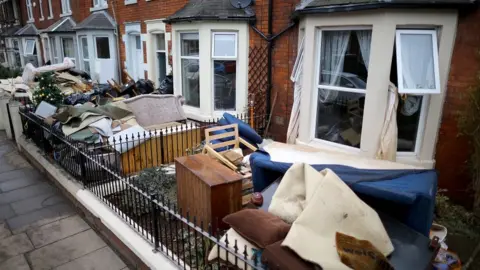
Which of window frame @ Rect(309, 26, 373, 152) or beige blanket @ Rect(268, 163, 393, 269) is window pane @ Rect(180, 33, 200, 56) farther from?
beige blanket @ Rect(268, 163, 393, 269)

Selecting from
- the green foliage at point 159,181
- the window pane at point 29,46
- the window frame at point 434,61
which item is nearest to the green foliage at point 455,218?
the window frame at point 434,61

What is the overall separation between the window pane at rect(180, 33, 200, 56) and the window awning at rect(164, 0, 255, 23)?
469mm

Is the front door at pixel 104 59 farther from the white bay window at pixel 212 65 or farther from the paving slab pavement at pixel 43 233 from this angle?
the paving slab pavement at pixel 43 233

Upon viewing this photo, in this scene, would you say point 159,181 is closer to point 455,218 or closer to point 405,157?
point 405,157

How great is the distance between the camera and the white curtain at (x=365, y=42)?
4965 mm

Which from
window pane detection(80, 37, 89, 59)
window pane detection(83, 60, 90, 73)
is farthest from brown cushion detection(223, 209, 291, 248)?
window pane detection(83, 60, 90, 73)

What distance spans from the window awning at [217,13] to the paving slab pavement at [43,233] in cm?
449

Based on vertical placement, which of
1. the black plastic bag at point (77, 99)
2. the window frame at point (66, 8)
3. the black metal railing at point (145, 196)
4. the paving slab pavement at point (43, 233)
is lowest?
the paving slab pavement at point (43, 233)

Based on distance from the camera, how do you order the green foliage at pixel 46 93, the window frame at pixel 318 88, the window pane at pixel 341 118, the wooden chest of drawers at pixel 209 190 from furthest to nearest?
the green foliage at pixel 46 93 → the window pane at pixel 341 118 → the window frame at pixel 318 88 → the wooden chest of drawers at pixel 209 190

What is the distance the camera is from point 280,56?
6871 mm

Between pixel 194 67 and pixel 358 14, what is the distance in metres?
4.29

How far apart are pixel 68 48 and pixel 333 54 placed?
1516 cm

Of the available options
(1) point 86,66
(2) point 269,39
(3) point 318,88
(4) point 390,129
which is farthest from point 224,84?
(1) point 86,66

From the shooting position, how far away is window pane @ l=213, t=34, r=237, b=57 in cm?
741
